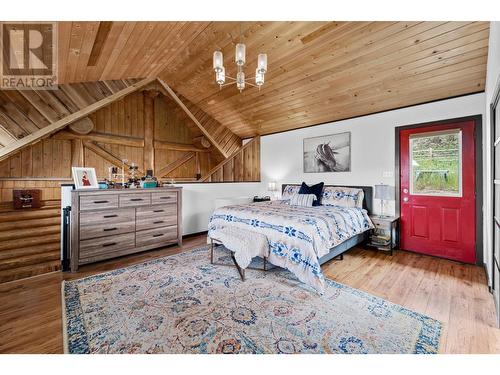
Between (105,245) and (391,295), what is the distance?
3508mm

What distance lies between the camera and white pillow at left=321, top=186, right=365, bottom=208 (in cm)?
388

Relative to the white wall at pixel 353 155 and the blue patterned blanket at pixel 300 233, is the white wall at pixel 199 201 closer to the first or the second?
the white wall at pixel 353 155

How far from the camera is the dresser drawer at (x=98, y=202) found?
9.40 feet

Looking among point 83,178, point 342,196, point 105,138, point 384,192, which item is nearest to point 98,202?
point 83,178

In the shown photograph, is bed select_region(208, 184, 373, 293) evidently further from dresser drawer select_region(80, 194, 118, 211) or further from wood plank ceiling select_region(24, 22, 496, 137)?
wood plank ceiling select_region(24, 22, 496, 137)

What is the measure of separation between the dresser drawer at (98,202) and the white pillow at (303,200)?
2853 mm

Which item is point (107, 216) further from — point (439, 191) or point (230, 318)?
point (439, 191)

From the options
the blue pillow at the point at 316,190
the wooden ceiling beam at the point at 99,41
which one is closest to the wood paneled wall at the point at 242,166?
the blue pillow at the point at 316,190

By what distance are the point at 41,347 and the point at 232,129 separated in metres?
5.24

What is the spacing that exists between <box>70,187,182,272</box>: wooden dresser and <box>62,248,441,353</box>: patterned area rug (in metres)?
0.54

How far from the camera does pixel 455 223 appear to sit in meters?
3.18

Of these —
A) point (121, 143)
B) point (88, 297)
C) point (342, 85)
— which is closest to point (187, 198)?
point (121, 143)
